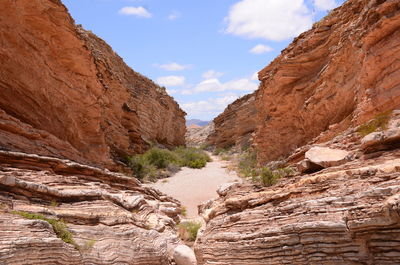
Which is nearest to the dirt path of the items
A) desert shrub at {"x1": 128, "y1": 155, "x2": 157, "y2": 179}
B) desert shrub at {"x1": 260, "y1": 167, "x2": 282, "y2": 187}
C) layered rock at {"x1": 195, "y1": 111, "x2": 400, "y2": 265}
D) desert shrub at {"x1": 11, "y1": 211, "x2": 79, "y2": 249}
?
desert shrub at {"x1": 128, "y1": 155, "x2": 157, "y2": 179}

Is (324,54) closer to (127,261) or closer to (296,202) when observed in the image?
(296,202)

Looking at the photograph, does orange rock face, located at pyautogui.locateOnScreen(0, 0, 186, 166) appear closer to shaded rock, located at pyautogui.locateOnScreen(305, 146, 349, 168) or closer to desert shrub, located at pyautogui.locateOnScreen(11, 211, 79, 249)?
desert shrub, located at pyautogui.locateOnScreen(11, 211, 79, 249)

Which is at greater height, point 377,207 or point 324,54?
point 324,54

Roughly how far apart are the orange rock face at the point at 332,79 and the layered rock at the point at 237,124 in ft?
58.4

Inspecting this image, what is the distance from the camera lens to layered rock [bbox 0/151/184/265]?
211 inches

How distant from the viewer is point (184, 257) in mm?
7469

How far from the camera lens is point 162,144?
33156 millimetres

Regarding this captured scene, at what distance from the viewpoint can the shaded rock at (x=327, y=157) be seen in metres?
6.95

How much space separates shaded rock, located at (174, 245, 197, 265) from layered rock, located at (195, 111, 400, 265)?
0.22 meters

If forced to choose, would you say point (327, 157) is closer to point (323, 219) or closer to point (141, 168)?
point (323, 219)

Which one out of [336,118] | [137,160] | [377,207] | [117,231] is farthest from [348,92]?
[137,160]

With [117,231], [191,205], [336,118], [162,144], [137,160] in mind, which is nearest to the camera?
[117,231]

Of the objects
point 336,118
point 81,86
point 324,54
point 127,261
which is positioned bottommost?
point 127,261

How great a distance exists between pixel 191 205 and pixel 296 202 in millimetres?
10452
